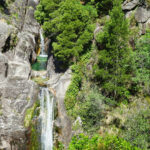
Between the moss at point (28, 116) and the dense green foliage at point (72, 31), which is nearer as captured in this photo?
the moss at point (28, 116)

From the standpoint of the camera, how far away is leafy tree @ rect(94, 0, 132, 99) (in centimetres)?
1636

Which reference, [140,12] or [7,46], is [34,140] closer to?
[7,46]

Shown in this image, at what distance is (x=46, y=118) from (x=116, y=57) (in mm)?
9475

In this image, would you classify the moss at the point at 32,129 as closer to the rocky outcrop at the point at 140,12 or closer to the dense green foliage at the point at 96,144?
the dense green foliage at the point at 96,144

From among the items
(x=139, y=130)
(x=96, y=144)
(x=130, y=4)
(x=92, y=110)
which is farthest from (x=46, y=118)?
(x=130, y=4)

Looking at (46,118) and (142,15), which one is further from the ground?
(142,15)

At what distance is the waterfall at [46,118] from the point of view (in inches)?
622

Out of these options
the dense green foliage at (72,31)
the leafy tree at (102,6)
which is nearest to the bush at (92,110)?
the dense green foliage at (72,31)

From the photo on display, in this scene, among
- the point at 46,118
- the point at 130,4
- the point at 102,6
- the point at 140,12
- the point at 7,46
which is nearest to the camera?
the point at 46,118

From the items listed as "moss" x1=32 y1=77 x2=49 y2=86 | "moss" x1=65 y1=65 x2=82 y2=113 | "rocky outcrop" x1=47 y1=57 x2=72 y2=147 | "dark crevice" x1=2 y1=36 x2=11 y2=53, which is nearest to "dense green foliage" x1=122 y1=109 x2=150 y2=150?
"rocky outcrop" x1=47 y1=57 x2=72 y2=147

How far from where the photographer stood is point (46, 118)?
16297mm

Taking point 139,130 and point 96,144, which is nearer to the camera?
point 96,144

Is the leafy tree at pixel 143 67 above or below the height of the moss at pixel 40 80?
above

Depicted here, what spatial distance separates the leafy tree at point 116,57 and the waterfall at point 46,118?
5.92 m
